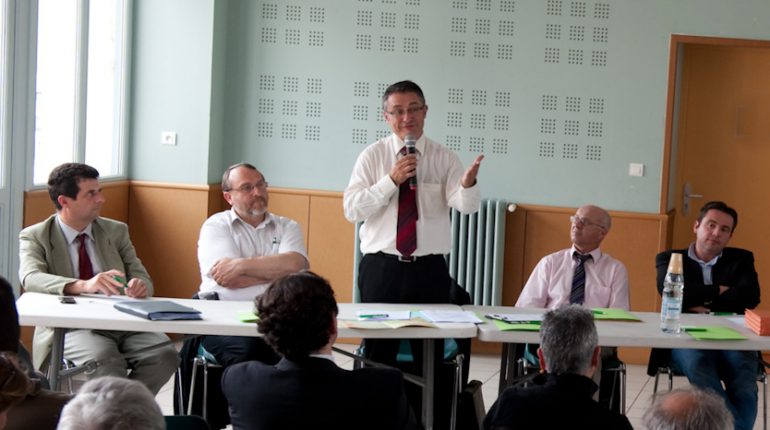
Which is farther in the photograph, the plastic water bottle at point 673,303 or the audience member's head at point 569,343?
the plastic water bottle at point 673,303

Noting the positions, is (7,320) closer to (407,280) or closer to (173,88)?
(407,280)

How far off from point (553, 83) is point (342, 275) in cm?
203

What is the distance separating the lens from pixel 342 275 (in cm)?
753

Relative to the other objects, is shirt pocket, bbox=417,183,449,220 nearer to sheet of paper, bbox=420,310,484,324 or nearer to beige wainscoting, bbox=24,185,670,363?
sheet of paper, bbox=420,310,484,324

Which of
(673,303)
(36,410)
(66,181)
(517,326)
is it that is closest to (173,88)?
(66,181)

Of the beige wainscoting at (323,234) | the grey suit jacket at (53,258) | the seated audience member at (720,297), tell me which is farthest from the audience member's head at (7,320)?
the beige wainscoting at (323,234)

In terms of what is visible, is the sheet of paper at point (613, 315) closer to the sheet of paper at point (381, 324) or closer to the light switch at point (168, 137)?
the sheet of paper at point (381, 324)

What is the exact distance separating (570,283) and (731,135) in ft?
10.6

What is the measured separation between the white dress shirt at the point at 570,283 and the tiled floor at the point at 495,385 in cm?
92

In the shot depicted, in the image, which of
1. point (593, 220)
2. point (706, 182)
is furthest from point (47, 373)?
point (706, 182)

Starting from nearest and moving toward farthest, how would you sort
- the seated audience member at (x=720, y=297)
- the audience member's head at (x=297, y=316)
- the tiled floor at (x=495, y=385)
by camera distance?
Result: the audience member's head at (x=297, y=316) → the seated audience member at (x=720, y=297) → the tiled floor at (x=495, y=385)

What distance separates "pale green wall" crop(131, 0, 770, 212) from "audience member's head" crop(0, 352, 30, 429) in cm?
517

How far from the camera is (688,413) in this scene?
246 cm

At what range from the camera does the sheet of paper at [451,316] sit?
172 inches
